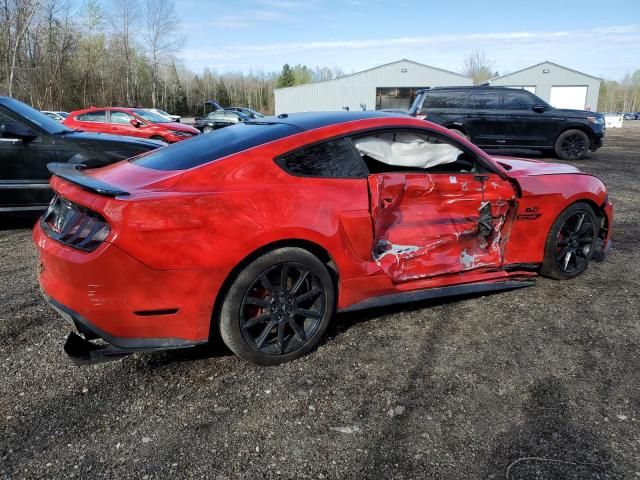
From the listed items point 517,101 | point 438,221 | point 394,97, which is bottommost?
point 438,221

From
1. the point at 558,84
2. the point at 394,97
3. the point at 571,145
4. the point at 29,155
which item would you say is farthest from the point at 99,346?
the point at 558,84

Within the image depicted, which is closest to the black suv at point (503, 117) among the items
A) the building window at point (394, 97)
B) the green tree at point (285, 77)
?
the building window at point (394, 97)

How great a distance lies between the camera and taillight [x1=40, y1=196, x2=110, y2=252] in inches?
99.7

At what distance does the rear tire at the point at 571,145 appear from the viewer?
13094mm

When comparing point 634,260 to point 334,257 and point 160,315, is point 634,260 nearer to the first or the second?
point 334,257

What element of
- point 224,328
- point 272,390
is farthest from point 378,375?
point 224,328

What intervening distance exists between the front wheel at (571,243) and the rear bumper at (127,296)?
290cm

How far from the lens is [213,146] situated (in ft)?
10.4

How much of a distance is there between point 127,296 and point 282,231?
0.89m

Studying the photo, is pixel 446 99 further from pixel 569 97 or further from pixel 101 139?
pixel 569 97

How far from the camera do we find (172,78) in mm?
71250

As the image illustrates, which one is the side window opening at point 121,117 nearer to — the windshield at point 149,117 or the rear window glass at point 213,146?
the windshield at point 149,117

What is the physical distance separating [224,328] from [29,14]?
42413mm

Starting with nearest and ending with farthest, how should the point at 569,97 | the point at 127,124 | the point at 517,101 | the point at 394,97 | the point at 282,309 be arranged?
the point at 282,309
the point at 517,101
the point at 127,124
the point at 569,97
the point at 394,97
